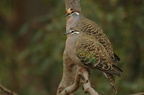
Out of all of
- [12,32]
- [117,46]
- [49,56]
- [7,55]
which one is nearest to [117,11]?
[117,46]

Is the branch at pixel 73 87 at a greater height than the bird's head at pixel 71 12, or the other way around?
the bird's head at pixel 71 12

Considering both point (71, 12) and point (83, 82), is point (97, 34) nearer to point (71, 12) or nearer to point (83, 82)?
point (71, 12)

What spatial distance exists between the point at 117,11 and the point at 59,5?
3.77ft

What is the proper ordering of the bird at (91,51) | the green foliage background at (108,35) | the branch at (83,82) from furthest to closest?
1. the green foliage background at (108,35)
2. the bird at (91,51)
3. the branch at (83,82)

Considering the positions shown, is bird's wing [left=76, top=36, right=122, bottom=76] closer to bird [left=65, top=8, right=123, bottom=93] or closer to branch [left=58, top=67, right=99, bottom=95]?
bird [left=65, top=8, right=123, bottom=93]

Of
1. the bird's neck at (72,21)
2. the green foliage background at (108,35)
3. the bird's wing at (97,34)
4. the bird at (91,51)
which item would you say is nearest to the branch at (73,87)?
the bird at (91,51)

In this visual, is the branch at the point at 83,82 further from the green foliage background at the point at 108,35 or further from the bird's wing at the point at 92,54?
the green foliage background at the point at 108,35

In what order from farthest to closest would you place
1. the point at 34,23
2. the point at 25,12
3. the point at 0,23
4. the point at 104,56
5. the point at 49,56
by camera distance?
the point at 25,12 < the point at 0,23 < the point at 34,23 < the point at 49,56 < the point at 104,56

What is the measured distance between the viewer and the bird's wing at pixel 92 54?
495cm

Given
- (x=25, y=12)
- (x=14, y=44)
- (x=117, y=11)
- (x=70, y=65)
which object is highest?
(x=70, y=65)

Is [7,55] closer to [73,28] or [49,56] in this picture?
[49,56]

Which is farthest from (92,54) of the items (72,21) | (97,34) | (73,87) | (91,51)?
(73,87)

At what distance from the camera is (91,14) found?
7867 mm

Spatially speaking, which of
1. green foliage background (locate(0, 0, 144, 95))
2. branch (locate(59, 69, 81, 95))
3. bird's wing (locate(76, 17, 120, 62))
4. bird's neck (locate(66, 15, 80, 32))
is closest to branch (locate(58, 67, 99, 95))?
branch (locate(59, 69, 81, 95))
